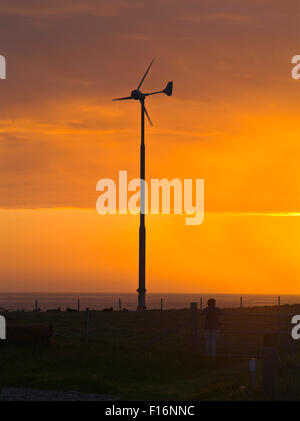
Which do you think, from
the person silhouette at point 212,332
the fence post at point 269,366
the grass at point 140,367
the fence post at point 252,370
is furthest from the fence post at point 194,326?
the fence post at point 269,366

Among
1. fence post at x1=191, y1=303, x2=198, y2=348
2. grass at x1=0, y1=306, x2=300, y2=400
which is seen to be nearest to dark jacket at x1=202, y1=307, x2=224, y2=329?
fence post at x1=191, y1=303, x2=198, y2=348

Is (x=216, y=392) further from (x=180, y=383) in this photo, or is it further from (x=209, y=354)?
(x=209, y=354)

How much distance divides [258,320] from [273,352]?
25.5 m

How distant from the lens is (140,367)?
27.8 metres

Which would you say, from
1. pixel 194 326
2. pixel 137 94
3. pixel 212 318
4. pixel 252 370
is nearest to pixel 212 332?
pixel 212 318

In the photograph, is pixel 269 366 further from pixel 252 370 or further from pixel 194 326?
pixel 194 326

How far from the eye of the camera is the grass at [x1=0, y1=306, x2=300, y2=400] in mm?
22964

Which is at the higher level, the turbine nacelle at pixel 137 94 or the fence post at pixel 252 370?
the turbine nacelle at pixel 137 94

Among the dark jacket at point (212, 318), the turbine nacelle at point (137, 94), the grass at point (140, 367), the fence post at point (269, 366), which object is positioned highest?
the turbine nacelle at point (137, 94)

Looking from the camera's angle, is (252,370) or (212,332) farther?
(212,332)

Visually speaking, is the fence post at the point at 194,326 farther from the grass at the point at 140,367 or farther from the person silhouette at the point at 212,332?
the person silhouette at the point at 212,332

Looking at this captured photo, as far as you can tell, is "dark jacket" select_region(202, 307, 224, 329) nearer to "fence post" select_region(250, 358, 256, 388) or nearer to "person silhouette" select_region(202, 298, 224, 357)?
"person silhouette" select_region(202, 298, 224, 357)

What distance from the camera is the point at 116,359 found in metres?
29.2

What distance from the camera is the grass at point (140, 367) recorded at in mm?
22964
